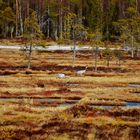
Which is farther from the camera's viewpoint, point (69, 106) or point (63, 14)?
point (63, 14)

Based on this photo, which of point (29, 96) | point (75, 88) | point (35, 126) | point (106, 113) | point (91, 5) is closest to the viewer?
point (35, 126)

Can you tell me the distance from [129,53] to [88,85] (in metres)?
62.5

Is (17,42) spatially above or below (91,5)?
below

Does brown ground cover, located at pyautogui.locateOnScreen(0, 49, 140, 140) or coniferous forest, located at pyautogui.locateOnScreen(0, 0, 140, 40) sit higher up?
coniferous forest, located at pyautogui.locateOnScreen(0, 0, 140, 40)

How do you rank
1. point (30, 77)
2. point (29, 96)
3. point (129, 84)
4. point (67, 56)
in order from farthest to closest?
1. point (67, 56)
2. point (30, 77)
3. point (129, 84)
4. point (29, 96)

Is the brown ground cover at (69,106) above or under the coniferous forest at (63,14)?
under

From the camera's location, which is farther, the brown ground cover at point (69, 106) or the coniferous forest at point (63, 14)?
the coniferous forest at point (63, 14)

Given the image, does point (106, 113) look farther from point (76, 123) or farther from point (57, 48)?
point (57, 48)

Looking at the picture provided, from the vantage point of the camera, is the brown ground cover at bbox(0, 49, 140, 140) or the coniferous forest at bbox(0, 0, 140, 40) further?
the coniferous forest at bbox(0, 0, 140, 40)

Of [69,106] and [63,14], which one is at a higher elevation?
[63,14]

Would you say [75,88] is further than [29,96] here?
Yes

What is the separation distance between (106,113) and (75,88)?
15597 mm

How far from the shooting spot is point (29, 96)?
144ft

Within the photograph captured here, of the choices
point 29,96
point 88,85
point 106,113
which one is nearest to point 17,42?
point 88,85
